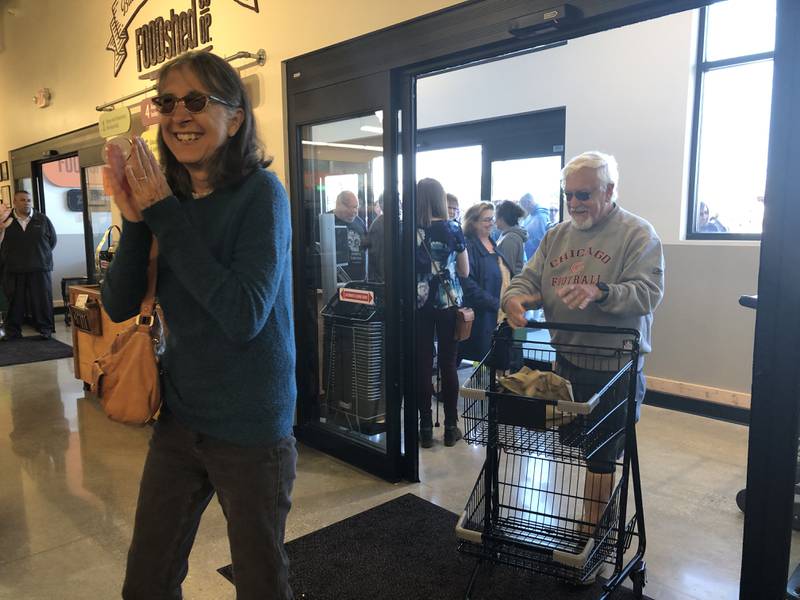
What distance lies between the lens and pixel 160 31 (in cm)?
475

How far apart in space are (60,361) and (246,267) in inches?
243

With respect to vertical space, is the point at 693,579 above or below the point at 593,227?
below

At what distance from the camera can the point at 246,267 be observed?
4.29ft

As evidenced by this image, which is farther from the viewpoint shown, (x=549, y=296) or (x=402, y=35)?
(x=402, y=35)

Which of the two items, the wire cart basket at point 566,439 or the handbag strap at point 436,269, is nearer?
the wire cart basket at point 566,439

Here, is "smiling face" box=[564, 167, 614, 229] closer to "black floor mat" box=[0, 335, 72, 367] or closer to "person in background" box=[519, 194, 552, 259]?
"person in background" box=[519, 194, 552, 259]

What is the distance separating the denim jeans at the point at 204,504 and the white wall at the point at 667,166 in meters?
3.86

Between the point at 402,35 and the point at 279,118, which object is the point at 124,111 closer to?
the point at 279,118

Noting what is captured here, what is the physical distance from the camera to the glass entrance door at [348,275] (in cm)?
333

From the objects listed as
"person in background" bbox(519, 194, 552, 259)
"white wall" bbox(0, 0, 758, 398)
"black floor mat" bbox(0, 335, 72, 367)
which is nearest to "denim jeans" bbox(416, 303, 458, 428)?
"white wall" bbox(0, 0, 758, 398)

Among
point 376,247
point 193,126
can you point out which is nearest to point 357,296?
point 376,247

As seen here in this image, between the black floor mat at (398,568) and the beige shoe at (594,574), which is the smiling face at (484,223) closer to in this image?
→ the black floor mat at (398,568)

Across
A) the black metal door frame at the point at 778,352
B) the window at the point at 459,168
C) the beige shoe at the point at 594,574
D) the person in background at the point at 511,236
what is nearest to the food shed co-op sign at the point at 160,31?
the person in background at the point at 511,236

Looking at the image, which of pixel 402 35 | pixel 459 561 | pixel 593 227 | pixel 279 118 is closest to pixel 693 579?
pixel 459 561
